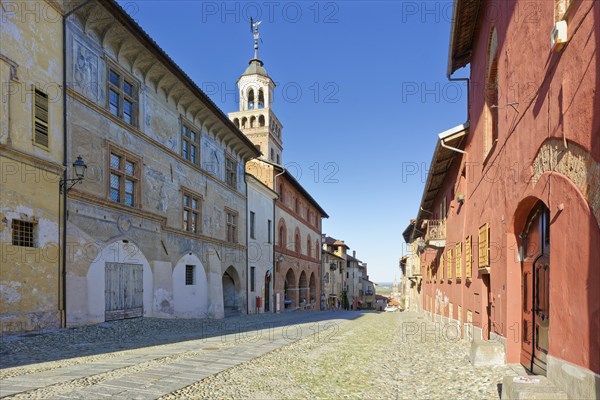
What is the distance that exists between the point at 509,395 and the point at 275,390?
2.94 meters

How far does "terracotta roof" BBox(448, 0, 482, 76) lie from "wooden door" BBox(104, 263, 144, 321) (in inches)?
487

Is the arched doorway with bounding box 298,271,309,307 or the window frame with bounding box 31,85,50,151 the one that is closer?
the window frame with bounding box 31,85,50,151

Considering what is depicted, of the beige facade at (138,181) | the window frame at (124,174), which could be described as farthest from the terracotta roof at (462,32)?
the window frame at (124,174)

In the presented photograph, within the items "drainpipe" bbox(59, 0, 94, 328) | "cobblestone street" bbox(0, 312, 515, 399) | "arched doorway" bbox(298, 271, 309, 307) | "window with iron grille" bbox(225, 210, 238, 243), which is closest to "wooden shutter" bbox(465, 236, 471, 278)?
"cobblestone street" bbox(0, 312, 515, 399)

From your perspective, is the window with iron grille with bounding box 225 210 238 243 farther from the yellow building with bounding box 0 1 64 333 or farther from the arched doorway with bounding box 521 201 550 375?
the arched doorway with bounding box 521 201 550 375

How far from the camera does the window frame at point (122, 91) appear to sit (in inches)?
554

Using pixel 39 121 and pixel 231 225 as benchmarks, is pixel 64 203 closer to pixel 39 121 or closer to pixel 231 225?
pixel 39 121

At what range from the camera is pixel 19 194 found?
33.1 ft

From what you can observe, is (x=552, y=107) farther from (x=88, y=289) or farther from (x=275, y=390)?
(x=88, y=289)

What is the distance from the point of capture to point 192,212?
64.5 feet

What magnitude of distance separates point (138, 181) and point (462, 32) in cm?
1170

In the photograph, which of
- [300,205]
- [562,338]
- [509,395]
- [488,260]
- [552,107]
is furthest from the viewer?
[300,205]

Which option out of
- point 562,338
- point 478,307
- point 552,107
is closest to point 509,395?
point 562,338

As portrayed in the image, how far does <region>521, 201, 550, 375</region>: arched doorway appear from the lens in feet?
20.8
